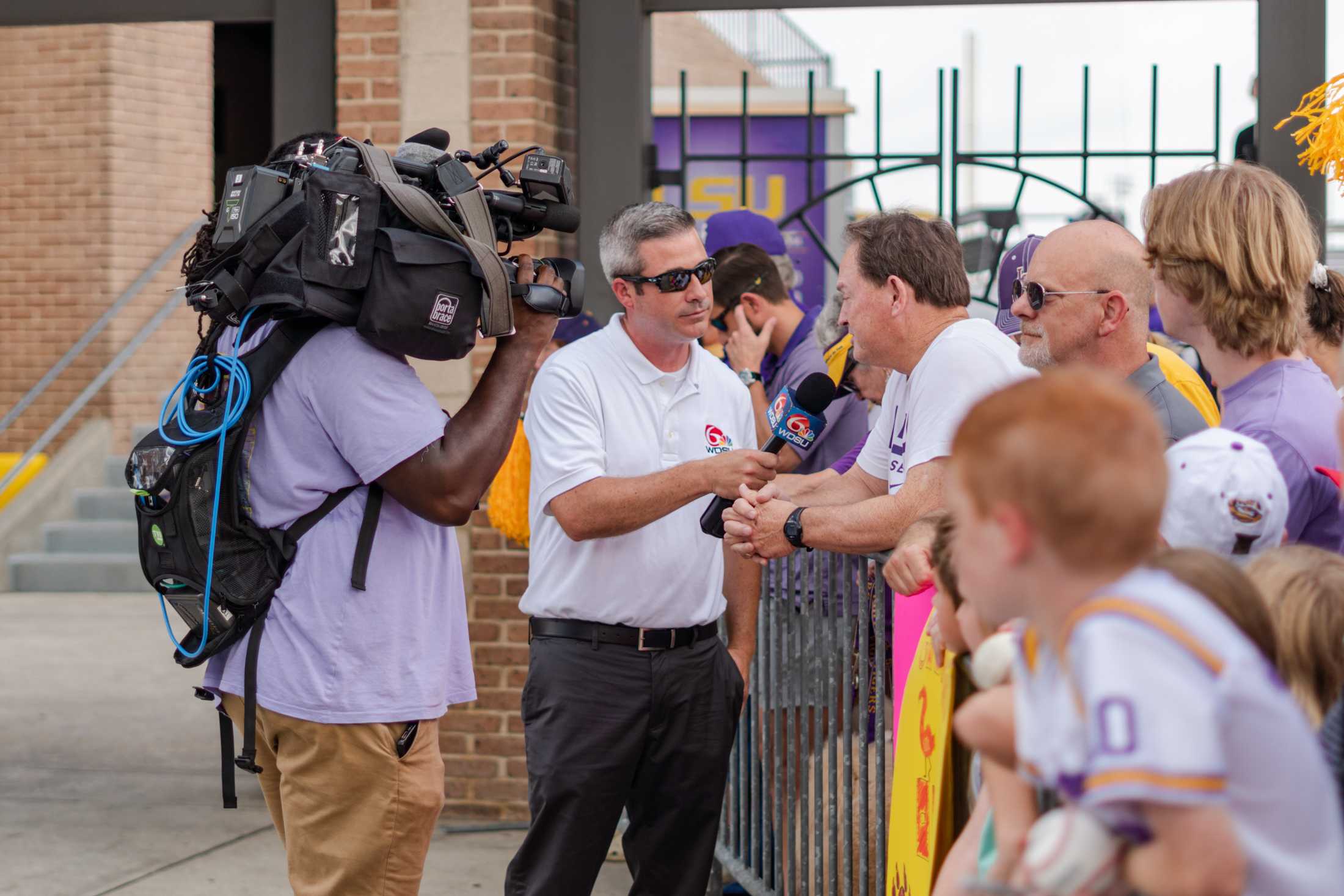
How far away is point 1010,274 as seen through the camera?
437 centimetres

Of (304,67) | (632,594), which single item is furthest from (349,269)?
(304,67)

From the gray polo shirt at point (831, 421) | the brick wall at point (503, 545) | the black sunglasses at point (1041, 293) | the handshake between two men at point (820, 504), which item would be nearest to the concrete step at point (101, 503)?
the brick wall at point (503, 545)

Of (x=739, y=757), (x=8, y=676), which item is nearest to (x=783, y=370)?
(x=739, y=757)

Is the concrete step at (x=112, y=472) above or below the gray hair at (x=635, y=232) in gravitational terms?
below

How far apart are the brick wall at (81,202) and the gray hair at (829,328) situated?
10956 millimetres

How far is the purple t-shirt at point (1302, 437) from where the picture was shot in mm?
2309

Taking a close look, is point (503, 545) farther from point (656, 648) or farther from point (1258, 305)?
point (1258, 305)

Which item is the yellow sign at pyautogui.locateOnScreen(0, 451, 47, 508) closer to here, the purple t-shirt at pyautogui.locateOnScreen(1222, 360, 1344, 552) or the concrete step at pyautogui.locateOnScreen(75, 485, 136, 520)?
the concrete step at pyautogui.locateOnScreen(75, 485, 136, 520)

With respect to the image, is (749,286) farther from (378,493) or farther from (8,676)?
(8,676)

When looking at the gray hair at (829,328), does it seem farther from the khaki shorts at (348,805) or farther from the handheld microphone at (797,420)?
the khaki shorts at (348,805)

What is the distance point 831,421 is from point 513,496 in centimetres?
123

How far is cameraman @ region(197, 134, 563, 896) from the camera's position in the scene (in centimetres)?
270

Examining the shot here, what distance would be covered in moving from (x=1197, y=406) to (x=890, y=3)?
7.85ft

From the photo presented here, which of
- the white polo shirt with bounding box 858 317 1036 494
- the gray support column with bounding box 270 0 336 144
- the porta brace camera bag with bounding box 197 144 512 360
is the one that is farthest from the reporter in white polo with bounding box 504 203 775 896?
the gray support column with bounding box 270 0 336 144
